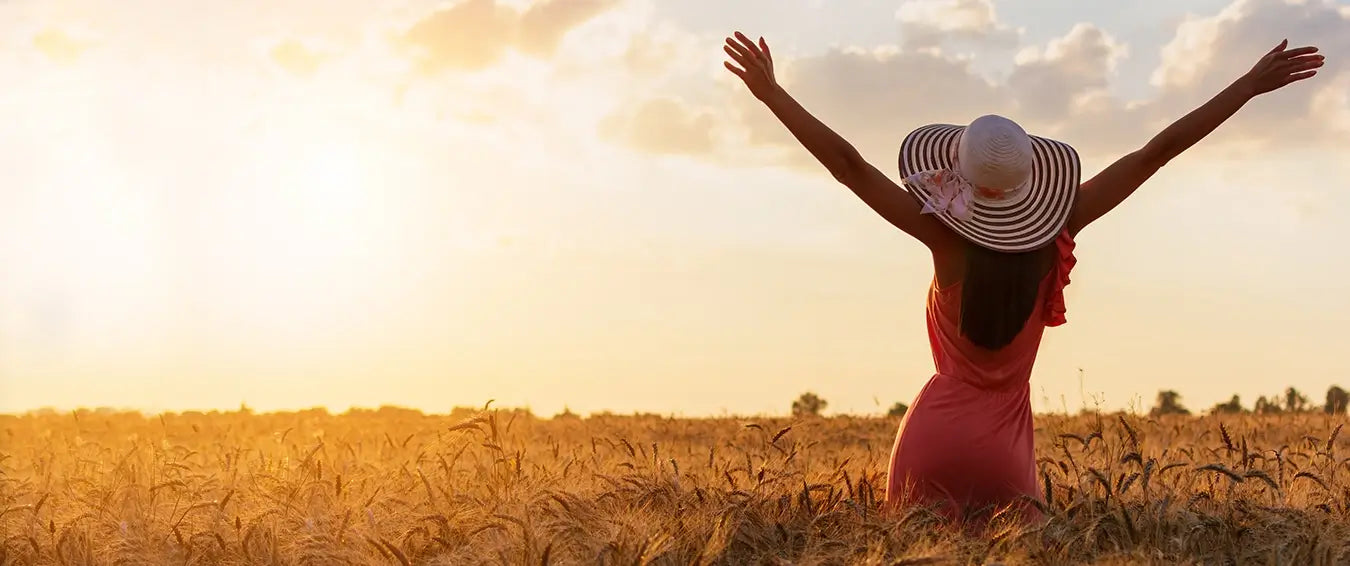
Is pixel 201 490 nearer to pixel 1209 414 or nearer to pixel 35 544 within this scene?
pixel 35 544

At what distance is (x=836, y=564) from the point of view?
16.0 ft

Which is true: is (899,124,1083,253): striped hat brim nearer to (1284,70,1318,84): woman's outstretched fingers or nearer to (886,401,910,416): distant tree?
(1284,70,1318,84): woman's outstretched fingers

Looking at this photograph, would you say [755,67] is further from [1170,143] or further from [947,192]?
[1170,143]

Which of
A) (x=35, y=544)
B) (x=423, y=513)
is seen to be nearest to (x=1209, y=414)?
(x=423, y=513)

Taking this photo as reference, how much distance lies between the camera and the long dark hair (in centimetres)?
568

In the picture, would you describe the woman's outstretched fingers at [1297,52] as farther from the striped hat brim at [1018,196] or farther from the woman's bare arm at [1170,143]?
the striped hat brim at [1018,196]

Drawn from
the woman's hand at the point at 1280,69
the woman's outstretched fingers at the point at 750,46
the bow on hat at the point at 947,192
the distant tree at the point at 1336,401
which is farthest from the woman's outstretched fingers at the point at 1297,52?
the distant tree at the point at 1336,401

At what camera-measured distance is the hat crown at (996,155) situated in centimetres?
552

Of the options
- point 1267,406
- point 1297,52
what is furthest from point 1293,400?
point 1297,52

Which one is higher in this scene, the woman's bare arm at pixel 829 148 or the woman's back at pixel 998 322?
the woman's bare arm at pixel 829 148

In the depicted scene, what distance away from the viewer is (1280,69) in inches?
238

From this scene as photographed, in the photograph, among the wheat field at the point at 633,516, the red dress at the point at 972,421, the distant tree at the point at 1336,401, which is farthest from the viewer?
the distant tree at the point at 1336,401

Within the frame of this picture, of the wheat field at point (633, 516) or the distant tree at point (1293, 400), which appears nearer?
the wheat field at point (633, 516)

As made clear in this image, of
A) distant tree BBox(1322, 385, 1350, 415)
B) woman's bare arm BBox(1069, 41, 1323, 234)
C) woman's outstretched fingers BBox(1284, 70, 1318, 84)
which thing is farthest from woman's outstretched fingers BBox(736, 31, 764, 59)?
distant tree BBox(1322, 385, 1350, 415)
